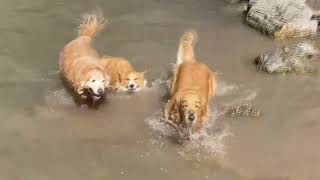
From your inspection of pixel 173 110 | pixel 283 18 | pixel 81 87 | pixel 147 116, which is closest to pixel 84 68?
pixel 81 87

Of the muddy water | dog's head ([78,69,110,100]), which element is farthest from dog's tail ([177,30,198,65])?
→ dog's head ([78,69,110,100])

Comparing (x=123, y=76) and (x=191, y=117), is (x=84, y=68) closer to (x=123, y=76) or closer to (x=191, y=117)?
(x=123, y=76)

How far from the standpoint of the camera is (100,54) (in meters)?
8.18

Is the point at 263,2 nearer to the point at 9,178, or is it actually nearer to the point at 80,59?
the point at 80,59

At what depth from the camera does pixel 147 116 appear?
6734 millimetres

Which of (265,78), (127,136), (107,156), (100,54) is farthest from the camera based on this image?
(100,54)

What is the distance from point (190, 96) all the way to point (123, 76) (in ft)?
4.07

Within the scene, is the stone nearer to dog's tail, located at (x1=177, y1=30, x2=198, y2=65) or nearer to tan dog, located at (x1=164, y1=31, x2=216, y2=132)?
dog's tail, located at (x1=177, y1=30, x2=198, y2=65)

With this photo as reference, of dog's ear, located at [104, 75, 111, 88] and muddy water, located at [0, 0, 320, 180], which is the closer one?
muddy water, located at [0, 0, 320, 180]

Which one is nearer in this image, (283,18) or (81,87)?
(81,87)

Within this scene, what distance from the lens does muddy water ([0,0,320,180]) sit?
5.75m

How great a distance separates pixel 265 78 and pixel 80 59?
7.78ft

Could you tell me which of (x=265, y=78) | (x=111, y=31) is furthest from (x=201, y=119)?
(x=111, y=31)

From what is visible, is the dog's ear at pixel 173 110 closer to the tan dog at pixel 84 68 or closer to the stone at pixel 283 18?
the tan dog at pixel 84 68
